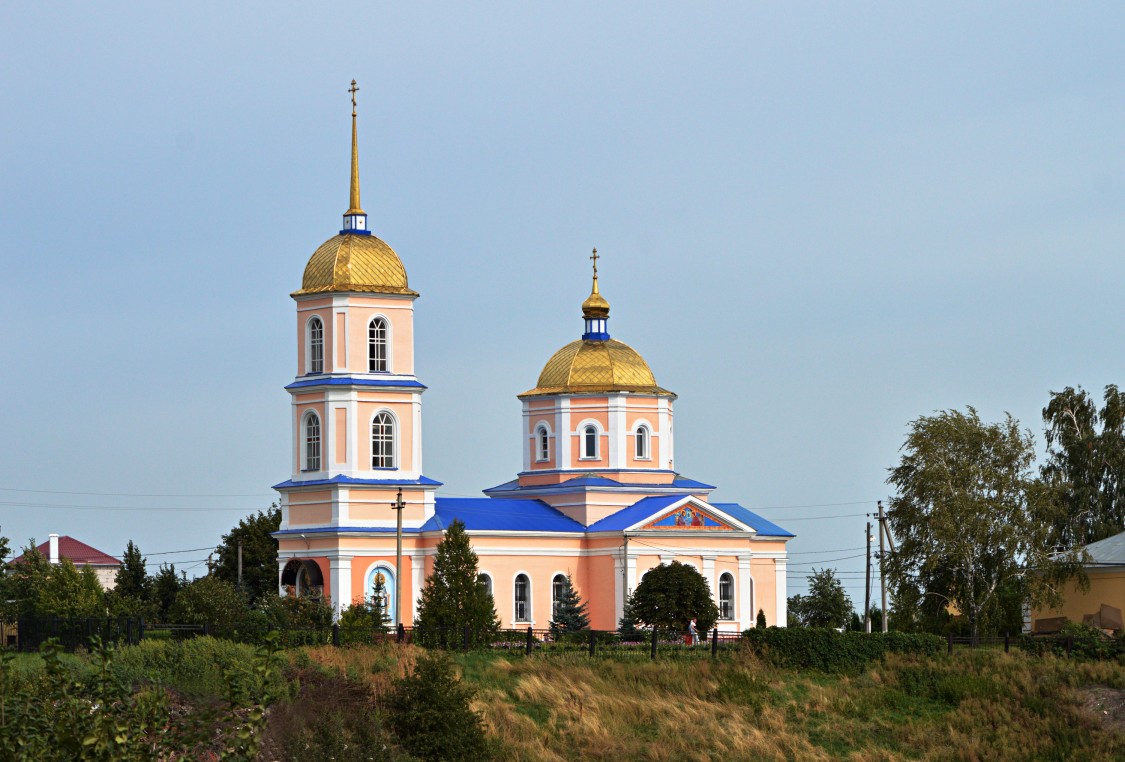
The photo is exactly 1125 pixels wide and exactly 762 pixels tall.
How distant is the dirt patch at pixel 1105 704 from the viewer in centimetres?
3142

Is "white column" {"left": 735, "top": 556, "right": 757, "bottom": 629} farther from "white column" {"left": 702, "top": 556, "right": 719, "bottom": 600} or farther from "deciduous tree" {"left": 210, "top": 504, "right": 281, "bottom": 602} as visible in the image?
"deciduous tree" {"left": 210, "top": 504, "right": 281, "bottom": 602}

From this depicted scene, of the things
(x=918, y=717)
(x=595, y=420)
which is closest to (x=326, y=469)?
(x=595, y=420)

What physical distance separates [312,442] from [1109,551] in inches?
873

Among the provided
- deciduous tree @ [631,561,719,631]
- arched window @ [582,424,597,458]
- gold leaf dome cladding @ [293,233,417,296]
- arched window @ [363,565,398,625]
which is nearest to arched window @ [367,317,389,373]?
gold leaf dome cladding @ [293,233,417,296]

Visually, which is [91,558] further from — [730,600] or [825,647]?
[825,647]

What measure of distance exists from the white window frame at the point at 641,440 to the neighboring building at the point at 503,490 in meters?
0.04

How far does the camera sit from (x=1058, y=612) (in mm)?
45812

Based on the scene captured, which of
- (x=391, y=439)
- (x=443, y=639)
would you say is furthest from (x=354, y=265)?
(x=443, y=639)

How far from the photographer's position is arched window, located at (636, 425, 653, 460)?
5903cm

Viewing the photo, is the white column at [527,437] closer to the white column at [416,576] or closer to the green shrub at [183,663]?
the white column at [416,576]

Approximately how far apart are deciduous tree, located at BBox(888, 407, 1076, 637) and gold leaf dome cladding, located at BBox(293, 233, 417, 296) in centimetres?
1541

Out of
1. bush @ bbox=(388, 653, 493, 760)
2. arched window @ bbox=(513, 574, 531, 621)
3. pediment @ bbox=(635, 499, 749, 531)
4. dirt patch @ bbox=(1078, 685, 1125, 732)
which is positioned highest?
pediment @ bbox=(635, 499, 749, 531)

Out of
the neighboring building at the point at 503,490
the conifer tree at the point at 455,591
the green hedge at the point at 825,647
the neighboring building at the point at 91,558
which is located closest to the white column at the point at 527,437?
the neighboring building at the point at 503,490

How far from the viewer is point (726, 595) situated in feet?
183
